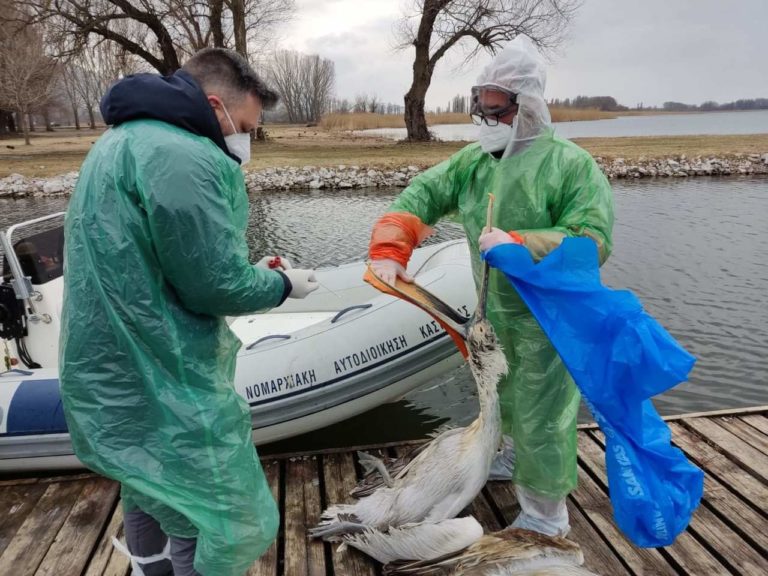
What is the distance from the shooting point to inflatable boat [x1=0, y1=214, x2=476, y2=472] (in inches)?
122

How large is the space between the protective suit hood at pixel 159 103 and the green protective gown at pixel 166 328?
0.03 metres

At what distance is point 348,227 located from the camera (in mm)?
9352

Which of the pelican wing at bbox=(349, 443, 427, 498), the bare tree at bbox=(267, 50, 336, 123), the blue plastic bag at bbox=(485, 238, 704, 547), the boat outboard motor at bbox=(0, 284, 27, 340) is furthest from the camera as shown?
the bare tree at bbox=(267, 50, 336, 123)

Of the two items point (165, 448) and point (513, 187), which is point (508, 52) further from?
→ point (165, 448)

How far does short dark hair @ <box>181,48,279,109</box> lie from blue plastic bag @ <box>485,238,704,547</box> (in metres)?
1.06

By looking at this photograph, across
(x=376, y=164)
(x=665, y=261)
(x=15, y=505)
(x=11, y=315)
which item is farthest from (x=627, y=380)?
(x=376, y=164)

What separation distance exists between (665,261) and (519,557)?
7.06 metres

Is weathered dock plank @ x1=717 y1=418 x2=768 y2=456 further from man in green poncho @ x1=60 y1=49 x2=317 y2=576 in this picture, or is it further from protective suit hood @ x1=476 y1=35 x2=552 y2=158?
man in green poncho @ x1=60 y1=49 x2=317 y2=576

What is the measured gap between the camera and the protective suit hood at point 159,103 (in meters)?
1.35

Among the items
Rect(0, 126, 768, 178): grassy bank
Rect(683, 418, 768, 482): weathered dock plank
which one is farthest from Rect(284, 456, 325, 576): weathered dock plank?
Rect(0, 126, 768, 178): grassy bank

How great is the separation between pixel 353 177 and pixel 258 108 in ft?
40.4

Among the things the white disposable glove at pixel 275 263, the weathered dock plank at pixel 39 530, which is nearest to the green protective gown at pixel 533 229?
the white disposable glove at pixel 275 263

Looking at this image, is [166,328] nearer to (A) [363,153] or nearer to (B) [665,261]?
(B) [665,261]

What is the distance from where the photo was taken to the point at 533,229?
206 cm
